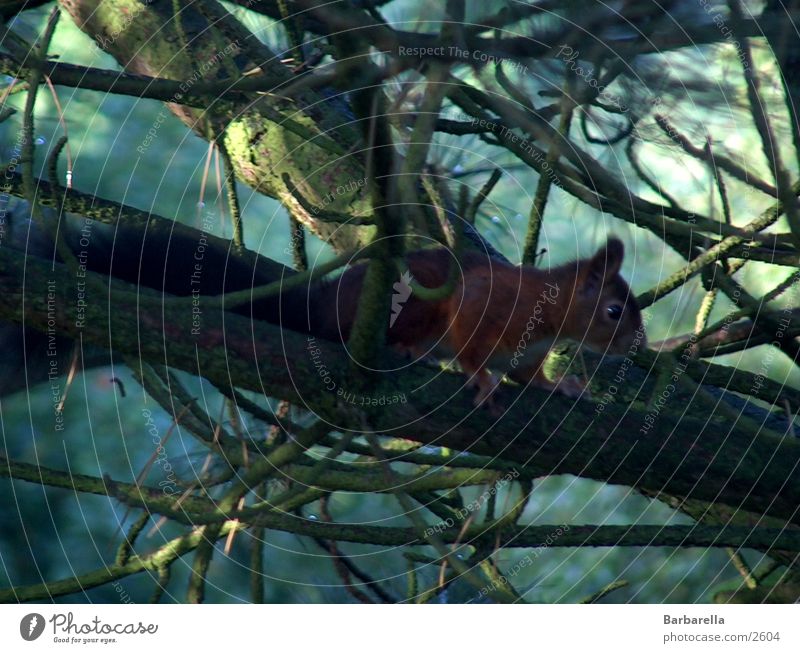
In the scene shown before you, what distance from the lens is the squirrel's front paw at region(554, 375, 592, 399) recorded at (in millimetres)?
1468

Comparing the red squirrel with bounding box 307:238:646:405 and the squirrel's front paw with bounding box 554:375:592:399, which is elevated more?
the red squirrel with bounding box 307:238:646:405

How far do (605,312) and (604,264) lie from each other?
0.39 feet

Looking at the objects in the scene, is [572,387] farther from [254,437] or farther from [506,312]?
[254,437]

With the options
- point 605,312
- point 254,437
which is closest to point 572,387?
point 605,312

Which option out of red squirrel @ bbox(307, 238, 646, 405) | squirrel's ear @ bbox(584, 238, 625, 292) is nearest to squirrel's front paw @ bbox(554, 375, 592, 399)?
red squirrel @ bbox(307, 238, 646, 405)

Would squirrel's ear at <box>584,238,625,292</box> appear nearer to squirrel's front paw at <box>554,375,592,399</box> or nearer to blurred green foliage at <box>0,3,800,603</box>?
blurred green foliage at <box>0,3,800,603</box>

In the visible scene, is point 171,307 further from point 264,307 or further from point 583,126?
point 583,126

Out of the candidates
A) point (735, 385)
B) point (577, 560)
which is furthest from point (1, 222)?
point (577, 560)

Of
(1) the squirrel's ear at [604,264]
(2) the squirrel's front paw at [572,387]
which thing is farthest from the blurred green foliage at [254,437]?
(2) the squirrel's front paw at [572,387]

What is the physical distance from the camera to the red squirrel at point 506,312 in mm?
1523

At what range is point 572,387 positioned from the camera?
62.2 inches

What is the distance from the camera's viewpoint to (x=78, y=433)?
227 cm

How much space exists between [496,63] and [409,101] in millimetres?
113
